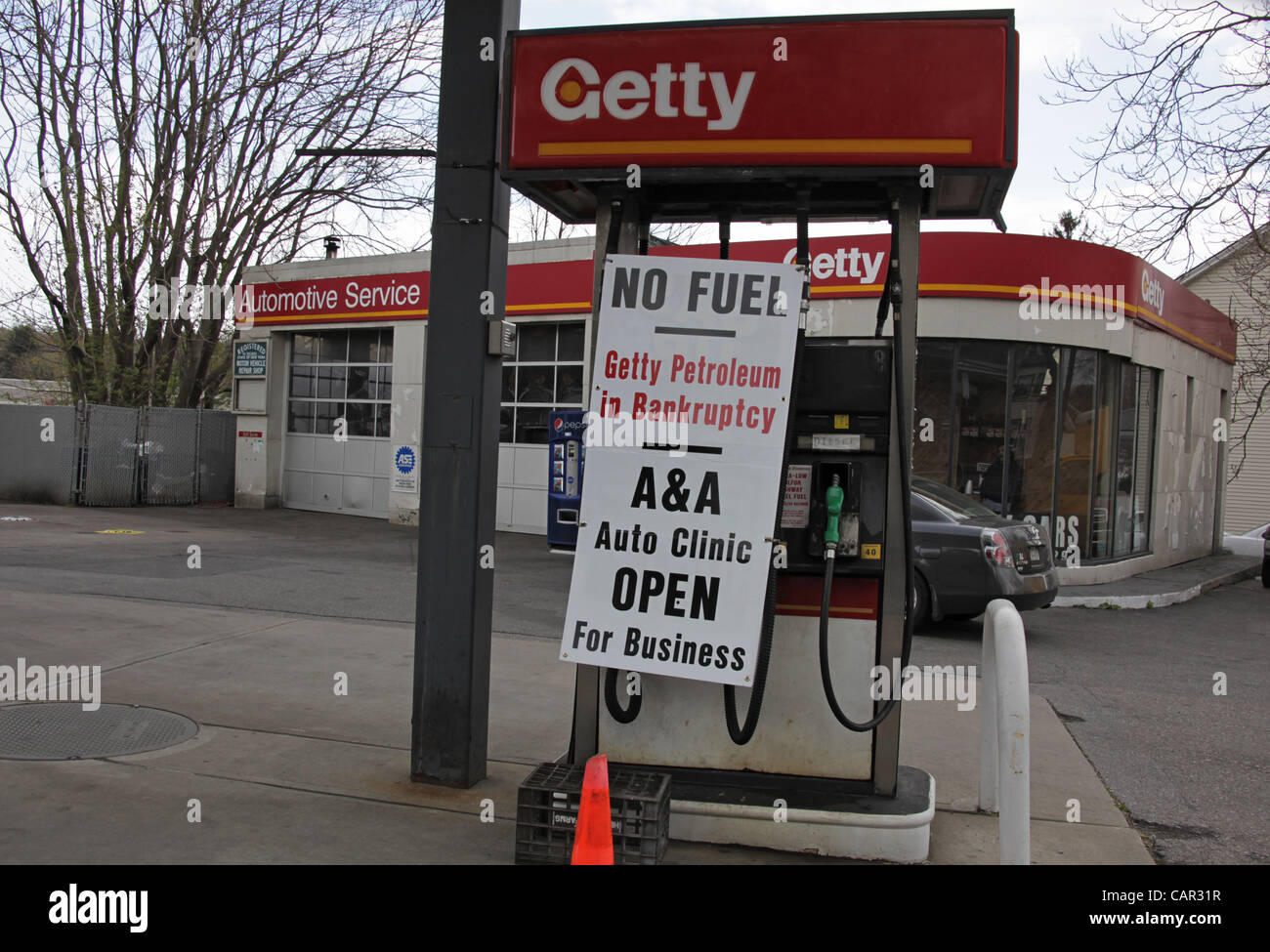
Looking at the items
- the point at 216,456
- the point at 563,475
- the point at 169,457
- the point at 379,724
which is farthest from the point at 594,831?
the point at 216,456

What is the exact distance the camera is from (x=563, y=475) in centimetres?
1590

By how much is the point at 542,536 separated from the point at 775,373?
14.5m

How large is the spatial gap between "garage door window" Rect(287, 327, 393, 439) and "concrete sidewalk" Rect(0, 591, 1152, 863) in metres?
12.6

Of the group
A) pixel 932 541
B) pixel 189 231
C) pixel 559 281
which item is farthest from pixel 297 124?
pixel 932 541

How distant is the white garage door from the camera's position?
20578 mm

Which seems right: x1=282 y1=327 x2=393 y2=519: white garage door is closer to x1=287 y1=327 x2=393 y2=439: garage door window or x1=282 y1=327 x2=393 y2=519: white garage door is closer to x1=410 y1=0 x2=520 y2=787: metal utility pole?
x1=287 y1=327 x2=393 y2=439: garage door window

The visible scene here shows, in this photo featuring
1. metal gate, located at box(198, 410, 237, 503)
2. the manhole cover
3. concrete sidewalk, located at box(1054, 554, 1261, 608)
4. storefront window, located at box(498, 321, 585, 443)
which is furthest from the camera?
metal gate, located at box(198, 410, 237, 503)

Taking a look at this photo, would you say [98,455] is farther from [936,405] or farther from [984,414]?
[984,414]

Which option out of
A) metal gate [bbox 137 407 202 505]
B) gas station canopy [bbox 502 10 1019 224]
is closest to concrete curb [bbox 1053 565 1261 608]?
gas station canopy [bbox 502 10 1019 224]

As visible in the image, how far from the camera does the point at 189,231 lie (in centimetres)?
2430

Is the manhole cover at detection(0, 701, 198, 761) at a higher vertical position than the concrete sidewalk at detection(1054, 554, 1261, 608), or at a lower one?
higher
